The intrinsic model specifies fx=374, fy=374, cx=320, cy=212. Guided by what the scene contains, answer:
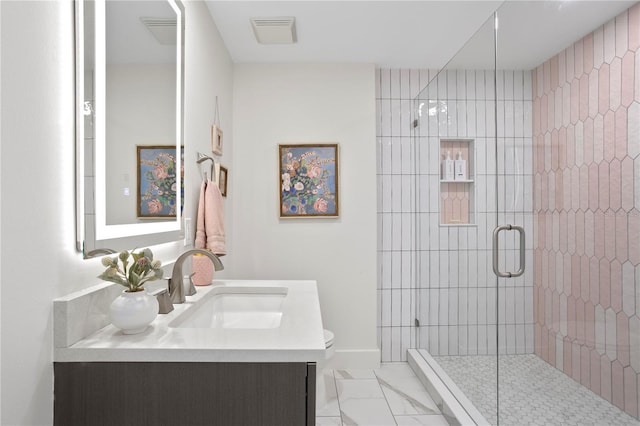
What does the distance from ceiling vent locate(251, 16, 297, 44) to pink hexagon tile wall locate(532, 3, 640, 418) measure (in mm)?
1448

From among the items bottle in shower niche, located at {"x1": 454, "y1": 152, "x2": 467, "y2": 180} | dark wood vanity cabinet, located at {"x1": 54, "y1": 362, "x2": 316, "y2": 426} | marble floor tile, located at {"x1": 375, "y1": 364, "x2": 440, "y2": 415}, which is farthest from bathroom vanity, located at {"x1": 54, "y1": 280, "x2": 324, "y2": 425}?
bottle in shower niche, located at {"x1": 454, "y1": 152, "x2": 467, "y2": 180}

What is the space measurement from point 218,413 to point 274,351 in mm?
195

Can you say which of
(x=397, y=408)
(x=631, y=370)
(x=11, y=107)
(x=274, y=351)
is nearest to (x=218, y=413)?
(x=274, y=351)

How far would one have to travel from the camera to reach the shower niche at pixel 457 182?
85.4 inches

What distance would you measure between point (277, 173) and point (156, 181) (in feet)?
4.94

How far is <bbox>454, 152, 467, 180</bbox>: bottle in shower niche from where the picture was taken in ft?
7.34

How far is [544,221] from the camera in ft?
5.35

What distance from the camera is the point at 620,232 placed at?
1420mm

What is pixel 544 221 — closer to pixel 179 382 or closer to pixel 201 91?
pixel 179 382

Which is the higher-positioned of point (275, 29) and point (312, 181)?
point (275, 29)

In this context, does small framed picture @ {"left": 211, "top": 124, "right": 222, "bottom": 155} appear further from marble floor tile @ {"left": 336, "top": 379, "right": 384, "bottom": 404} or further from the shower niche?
marble floor tile @ {"left": 336, "top": 379, "right": 384, "bottom": 404}

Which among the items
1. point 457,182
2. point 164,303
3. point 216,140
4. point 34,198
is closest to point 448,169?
point 457,182

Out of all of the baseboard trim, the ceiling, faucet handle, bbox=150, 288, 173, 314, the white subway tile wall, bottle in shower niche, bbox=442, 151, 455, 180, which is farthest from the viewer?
the baseboard trim

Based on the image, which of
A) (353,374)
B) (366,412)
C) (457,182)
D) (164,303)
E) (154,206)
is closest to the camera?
(164,303)
